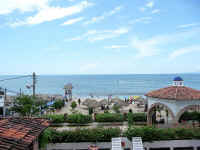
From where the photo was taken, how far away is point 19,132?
558cm

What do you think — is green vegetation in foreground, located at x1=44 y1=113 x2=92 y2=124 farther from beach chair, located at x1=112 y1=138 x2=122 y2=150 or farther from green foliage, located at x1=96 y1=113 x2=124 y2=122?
beach chair, located at x1=112 y1=138 x2=122 y2=150

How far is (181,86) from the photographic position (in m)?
16.1

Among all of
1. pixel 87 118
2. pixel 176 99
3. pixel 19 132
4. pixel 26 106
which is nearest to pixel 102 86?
pixel 87 118

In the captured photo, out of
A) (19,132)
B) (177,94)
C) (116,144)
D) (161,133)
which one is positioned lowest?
(116,144)

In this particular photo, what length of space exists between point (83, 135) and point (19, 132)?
288 inches

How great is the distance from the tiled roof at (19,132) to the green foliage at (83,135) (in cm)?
562

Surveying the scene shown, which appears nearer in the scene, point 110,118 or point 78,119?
point 78,119

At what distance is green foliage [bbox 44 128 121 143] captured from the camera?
484 inches

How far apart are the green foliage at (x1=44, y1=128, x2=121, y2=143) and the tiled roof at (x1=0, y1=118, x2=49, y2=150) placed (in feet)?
18.4

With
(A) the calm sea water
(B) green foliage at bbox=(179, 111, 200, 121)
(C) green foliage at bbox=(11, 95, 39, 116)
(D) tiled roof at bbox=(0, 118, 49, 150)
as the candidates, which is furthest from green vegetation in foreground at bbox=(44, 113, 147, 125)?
(A) the calm sea water

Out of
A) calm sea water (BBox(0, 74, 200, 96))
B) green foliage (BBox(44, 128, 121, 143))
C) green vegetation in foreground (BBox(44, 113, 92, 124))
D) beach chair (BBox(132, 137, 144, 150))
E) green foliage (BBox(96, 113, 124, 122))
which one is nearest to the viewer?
beach chair (BBox(132, 137, 144, 150))

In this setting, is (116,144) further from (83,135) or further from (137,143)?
(83,135)

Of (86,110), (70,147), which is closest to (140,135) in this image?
(70,147)

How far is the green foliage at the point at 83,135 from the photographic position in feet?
40.3
